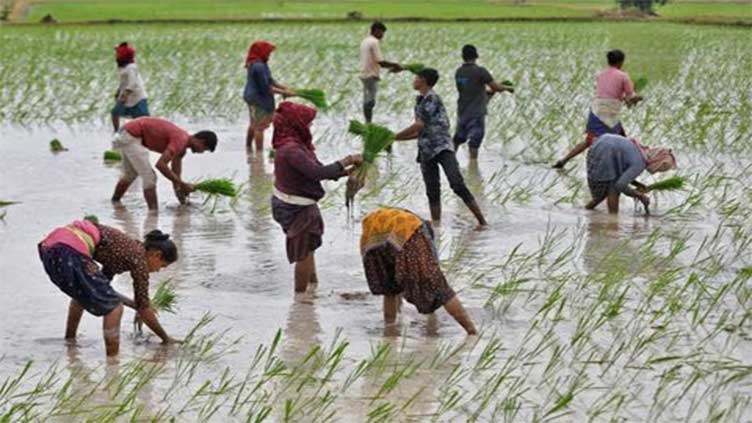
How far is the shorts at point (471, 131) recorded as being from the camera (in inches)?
510

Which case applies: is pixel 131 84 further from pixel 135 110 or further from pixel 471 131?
pixel 471 131

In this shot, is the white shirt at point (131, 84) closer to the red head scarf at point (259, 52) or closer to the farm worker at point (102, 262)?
the red head scarf at point (259, 52)

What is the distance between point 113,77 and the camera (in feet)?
71.1

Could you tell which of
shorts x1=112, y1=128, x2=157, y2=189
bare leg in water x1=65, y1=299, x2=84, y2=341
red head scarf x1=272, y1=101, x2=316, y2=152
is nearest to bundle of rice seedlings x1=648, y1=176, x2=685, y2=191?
red head scarf x1=272, y1=101, x2=316, y2=152

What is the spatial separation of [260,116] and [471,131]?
6.49ft

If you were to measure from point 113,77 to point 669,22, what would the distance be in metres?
23.0

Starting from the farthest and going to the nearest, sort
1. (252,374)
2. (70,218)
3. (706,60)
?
(706,60)
(70,218)
(252,374)

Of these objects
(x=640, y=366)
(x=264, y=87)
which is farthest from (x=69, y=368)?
(x=264, y=87)

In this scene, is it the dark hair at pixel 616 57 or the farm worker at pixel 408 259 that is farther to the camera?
the dark hair at pixel 616 57

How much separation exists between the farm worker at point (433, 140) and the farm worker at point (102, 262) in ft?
9.78

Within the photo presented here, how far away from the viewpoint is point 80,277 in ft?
21.5

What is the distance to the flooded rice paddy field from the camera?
6.19 metres

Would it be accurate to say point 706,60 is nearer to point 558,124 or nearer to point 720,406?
point 558,124

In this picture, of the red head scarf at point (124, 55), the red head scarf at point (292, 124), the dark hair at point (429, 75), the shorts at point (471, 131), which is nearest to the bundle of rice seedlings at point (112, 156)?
the red head scarf at point (124, 55)
